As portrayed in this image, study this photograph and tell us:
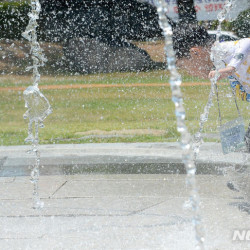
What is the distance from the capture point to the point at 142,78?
14.1 metres

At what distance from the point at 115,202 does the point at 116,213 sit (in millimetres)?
303

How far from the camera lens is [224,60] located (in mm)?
4156

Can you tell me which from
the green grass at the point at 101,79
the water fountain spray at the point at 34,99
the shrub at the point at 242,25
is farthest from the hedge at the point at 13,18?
the water fountain spray at the point at 34,99

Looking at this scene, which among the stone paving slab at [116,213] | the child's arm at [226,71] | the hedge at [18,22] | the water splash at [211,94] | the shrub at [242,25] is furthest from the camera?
the hedge at [18,22]

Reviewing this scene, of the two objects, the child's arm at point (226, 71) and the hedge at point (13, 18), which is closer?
the child's arm at point (226, 71)

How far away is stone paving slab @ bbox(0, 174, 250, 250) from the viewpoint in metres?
3.29

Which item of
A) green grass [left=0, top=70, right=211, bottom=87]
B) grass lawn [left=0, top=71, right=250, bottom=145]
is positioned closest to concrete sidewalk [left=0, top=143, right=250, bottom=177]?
grass lawn [left=0, top=71, right=250, bottom=145]

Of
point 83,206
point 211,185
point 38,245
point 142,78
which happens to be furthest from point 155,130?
point 142,78

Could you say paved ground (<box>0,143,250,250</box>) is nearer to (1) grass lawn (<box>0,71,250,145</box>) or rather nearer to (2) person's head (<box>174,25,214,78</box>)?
(2) person's head (<box>174,25,214,78</box>)

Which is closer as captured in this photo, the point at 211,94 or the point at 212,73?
the point at 212,73

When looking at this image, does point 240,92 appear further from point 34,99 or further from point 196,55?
point 34,99

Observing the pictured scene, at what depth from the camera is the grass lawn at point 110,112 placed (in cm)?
725

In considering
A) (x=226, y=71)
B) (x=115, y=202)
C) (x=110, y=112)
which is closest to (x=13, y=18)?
(x=110, y=112)

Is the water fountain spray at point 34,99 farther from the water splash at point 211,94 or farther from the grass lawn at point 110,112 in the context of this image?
the grass lawn at point 110,112
